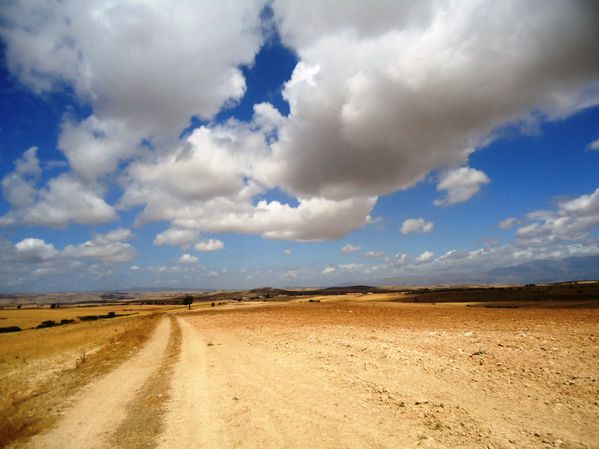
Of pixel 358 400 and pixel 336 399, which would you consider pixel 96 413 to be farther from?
pixel 358 400

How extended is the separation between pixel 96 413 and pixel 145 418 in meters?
2.33

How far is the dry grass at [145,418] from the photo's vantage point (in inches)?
358

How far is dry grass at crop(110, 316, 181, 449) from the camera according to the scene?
9094 mm

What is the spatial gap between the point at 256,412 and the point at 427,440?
16.7ft

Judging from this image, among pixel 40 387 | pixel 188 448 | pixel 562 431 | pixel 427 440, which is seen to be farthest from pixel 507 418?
pixel 40 387

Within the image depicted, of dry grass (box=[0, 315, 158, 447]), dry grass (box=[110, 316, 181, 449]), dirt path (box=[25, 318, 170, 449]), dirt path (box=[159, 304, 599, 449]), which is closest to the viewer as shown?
dirt path (box=[159, 304, 599, 449])

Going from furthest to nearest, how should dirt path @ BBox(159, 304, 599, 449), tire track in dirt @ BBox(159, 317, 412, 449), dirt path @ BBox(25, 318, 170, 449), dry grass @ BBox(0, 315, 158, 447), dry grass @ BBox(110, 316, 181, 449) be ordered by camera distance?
dry grass @ BBox(0, 315, 158, 447), dirt path @ BBox(25, 318, 170, 449), dry grass @ BBox(110, 316, 181, 449), tire track in dirt @ BBox(159, 317, 412, 449), dirt path @ BBox(159, 304, 599, 449)

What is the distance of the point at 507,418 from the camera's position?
924cm

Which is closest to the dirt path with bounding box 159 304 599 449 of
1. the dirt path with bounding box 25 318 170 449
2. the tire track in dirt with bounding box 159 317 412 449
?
the tire track in dirt with bounding box 159 317 412 449

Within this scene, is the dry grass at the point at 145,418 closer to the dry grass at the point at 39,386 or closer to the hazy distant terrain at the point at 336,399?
the hazy distant terrain at the point at 336,399

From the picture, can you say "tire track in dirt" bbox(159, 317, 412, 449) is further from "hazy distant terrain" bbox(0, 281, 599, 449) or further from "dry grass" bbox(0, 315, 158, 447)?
"dry grass" bbox(0, 315, 158, 447)

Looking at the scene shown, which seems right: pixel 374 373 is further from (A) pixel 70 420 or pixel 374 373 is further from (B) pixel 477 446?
(A) pixel 70 420

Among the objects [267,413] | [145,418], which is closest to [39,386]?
[145,418]

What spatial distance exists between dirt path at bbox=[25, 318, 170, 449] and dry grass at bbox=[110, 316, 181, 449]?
0.30m
